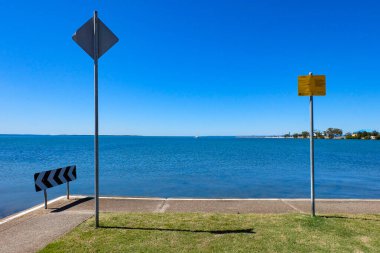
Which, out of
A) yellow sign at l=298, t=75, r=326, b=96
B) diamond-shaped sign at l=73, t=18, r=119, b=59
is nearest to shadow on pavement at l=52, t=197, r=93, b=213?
diamond-shaped sign at l=73, t=18, r=119, b=59

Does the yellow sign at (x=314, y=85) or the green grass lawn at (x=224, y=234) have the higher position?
the yellow sign at (x=314, y=85)

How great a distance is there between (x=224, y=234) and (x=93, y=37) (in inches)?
184

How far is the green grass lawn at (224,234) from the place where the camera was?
451 centimetres

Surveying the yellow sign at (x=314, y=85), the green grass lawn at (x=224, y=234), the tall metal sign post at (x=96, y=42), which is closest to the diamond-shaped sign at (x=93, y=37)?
the tall metal sign post at (x=96, y=42)

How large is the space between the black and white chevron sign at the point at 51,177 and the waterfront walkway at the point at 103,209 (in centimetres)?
58

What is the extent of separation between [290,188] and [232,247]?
1445cm

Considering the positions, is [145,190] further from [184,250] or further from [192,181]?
[184,250]

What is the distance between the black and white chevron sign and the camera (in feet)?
25.6

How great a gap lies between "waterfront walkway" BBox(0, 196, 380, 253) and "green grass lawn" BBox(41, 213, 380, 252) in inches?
21.8

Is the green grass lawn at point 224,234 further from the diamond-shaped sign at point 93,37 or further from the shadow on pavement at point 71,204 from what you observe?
the diamond-shaped sign at point 93,37

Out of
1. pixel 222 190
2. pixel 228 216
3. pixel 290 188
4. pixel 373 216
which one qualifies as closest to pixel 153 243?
pixel 228 216

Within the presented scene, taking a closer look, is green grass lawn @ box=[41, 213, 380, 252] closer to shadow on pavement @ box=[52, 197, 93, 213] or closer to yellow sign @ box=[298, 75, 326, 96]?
shadow on pavement @ box=[52, 197, 93, 213]

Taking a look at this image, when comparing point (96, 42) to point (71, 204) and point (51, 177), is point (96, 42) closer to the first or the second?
point (51, 177)

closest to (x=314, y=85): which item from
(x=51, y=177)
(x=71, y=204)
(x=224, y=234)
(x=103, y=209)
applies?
(x=224, y=234)
